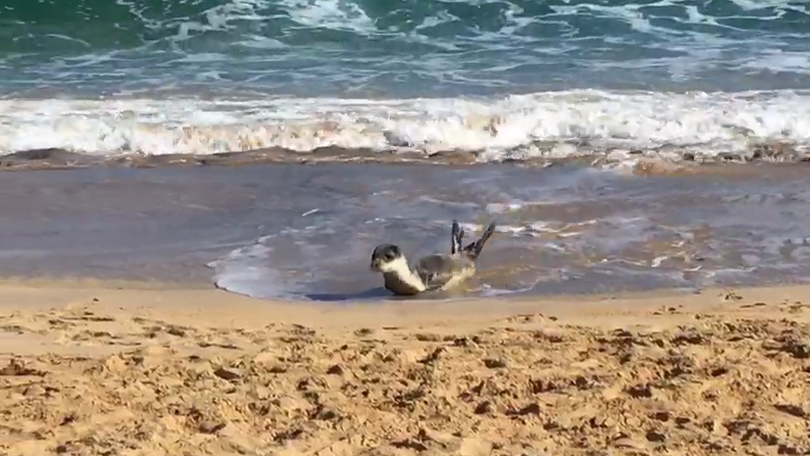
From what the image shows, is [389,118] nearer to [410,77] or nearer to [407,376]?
[410,77]

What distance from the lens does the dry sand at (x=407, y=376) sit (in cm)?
385

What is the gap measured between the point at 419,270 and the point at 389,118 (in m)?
4.60

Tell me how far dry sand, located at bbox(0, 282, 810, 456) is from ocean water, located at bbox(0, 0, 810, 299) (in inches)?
27.0

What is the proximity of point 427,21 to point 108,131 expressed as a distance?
6.55 meters

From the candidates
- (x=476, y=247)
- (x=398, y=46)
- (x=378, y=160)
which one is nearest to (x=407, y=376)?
(x=476, y=247)

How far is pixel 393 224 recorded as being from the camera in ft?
23.3

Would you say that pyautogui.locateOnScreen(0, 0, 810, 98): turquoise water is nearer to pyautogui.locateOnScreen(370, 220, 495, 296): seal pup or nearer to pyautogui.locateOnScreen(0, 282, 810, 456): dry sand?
pyautogui.locateOnScreen(370, 220, 495, 296): seal pup

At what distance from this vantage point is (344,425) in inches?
156

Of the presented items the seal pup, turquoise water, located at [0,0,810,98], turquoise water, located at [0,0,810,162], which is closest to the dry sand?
the seal pup

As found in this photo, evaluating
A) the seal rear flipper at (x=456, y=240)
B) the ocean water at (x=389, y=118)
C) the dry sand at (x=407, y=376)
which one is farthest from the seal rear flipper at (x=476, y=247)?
the dry sand at (x=407, y=376)

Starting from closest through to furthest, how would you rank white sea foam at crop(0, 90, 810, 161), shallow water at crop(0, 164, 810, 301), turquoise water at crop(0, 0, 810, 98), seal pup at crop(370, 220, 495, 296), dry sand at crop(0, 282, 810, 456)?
dry sand at crop(0, 282, 810, 456) < seal pup at crop(370, 220, 495, 296) < shallow water at crop(0, 164, 810, 301) < white sea foam at crop(0, 90, 810, 161) < turquoise water at crop(0, 0, 810, 98)

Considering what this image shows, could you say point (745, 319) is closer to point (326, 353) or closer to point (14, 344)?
point (326, 353)

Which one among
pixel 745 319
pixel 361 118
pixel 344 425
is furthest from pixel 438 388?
pixel 361 118

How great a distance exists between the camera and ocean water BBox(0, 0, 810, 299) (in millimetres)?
6727
